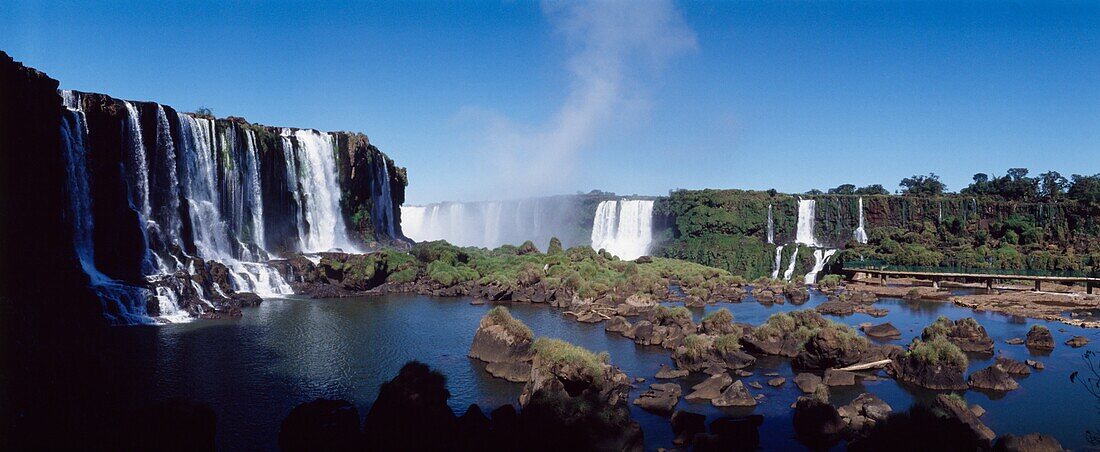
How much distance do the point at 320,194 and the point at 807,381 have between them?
173 ft

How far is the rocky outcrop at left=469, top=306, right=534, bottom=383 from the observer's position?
77.4 feet

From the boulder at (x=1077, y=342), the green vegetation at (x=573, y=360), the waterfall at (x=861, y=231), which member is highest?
the waterfall at (x=861, y=231)

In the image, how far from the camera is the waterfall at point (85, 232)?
1248 inches

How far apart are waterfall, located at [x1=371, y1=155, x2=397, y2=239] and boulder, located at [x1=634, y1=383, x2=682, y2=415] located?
54.6 m

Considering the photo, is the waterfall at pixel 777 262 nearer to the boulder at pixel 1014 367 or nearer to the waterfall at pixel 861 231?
the waterfall at pixel 861 231

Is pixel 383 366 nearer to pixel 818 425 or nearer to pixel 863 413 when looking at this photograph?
pixel 818 425

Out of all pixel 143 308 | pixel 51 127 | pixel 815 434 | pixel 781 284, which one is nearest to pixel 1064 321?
pixel 781 284

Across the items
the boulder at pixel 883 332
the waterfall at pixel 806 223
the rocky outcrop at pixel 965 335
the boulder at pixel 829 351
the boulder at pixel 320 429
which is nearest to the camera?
the boulder at pixel 320 429

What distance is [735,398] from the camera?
20.2 meters

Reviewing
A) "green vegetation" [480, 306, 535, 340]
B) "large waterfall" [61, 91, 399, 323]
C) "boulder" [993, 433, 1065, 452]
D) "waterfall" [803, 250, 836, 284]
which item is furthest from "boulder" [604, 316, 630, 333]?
"waterfall" [803, 250, 836, 284]

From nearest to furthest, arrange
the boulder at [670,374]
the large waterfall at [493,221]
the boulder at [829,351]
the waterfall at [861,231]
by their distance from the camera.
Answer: the boulder at [670,374]
the boulder at [829,351]
the waterfall at [861,231]
the large waterfall at [493,221]

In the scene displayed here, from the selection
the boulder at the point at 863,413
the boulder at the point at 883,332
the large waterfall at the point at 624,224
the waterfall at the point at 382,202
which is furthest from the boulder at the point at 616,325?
the large waterfall at the point at 624,224

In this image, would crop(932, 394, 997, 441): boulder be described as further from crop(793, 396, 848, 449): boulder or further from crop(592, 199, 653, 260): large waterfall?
crop(592, 199, 653, 260): large waterfall

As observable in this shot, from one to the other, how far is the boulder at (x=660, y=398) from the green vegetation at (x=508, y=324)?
5.78 metres
